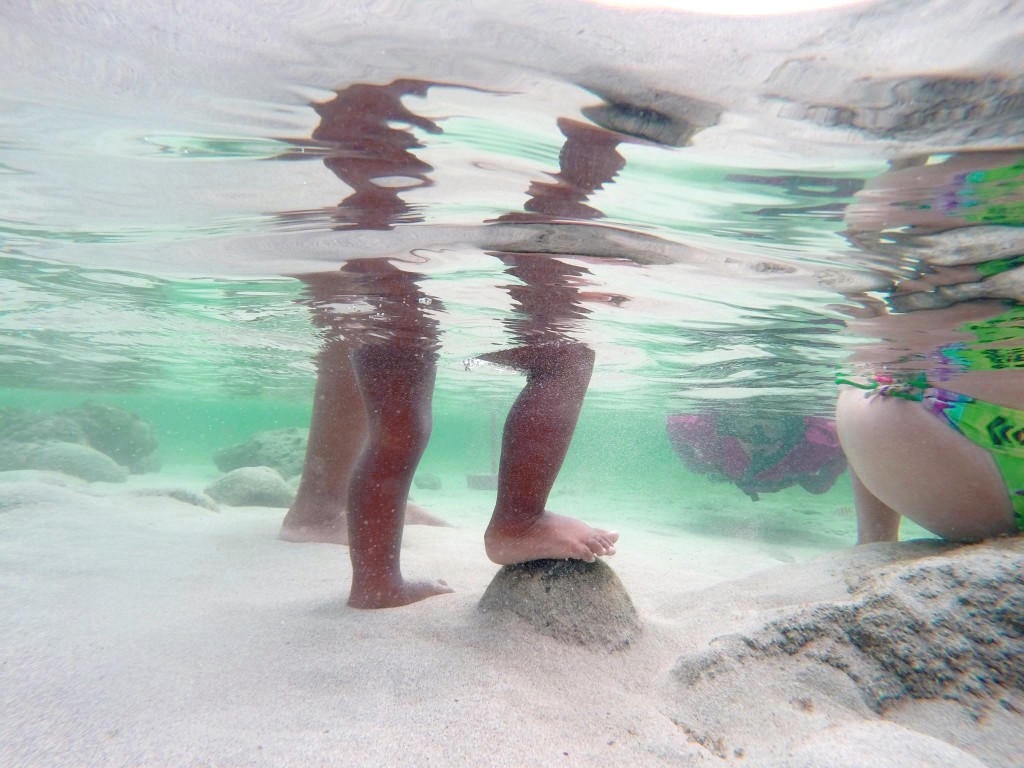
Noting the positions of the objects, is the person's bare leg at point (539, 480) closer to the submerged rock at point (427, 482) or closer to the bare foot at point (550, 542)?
the bare foot at point (550, 542)

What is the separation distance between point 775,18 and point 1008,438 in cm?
369

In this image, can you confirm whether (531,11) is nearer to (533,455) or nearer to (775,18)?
(775,18)

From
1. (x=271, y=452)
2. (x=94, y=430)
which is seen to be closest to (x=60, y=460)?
(x=94, y=430)

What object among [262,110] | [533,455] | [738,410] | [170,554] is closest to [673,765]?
[533,455]

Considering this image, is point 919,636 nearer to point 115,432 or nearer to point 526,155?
point 526,155

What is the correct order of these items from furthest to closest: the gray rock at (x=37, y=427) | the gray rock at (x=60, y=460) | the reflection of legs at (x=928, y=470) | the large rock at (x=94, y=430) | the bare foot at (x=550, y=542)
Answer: the large rock at (x=94, y=430) → the gray rock at (x=37, y=427) → the gray rock at (x=60, y=460) → the reflection of legs at (x=928, y=470) → the bare foot at (x=550, y=542)

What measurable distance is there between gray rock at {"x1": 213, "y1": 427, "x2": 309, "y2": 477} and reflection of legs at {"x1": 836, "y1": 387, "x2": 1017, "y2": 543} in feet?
63.8

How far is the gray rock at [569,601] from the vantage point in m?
3.33

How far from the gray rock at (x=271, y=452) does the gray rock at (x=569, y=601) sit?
18.5 meters

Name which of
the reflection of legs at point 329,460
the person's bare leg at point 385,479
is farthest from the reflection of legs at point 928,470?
the reflection of legs at point 329,460

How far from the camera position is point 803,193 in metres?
3.71

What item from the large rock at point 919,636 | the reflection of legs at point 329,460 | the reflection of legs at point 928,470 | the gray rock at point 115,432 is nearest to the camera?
the large rock at point 919,636

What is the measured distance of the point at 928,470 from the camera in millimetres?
4156

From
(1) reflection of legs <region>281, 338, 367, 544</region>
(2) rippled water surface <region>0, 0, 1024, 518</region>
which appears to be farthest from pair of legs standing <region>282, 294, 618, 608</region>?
(1) reflection of legs <region>281, 338, 367, 544</region>
